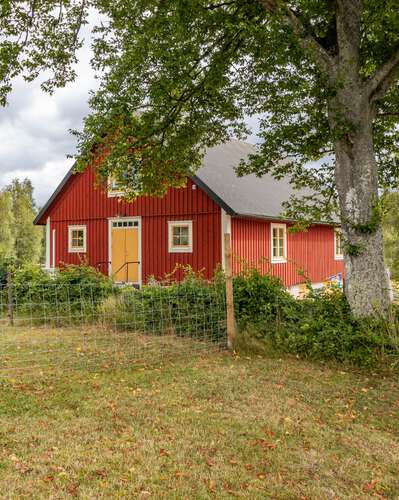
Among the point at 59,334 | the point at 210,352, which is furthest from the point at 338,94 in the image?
the point at 59,334

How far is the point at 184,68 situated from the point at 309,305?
4806mm

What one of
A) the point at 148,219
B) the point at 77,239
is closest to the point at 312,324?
the point at 148,219

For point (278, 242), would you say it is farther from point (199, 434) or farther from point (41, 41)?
point (199, 434)

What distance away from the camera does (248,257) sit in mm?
14609

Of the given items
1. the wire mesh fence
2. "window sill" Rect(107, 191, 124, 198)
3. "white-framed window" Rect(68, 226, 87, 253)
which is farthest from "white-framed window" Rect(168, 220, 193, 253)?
the wire mesh fence

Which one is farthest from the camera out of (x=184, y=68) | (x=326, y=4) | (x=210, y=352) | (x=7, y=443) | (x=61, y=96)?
(x=61, y=96)

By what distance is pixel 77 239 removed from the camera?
17031 millimetres

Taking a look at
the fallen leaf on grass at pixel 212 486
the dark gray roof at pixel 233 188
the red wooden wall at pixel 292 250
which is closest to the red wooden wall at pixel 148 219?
the dark gray roof at pixel 233 188

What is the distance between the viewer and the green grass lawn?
9.64ft

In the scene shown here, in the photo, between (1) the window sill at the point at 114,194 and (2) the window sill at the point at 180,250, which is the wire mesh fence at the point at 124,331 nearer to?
(2) the window sill at the point at 180,250

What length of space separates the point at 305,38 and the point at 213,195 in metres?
6.45

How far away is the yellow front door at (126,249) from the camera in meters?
15.6

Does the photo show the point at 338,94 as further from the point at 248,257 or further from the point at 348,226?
the point at 248,257

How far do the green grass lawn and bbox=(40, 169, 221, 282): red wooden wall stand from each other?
8039 millimetres
